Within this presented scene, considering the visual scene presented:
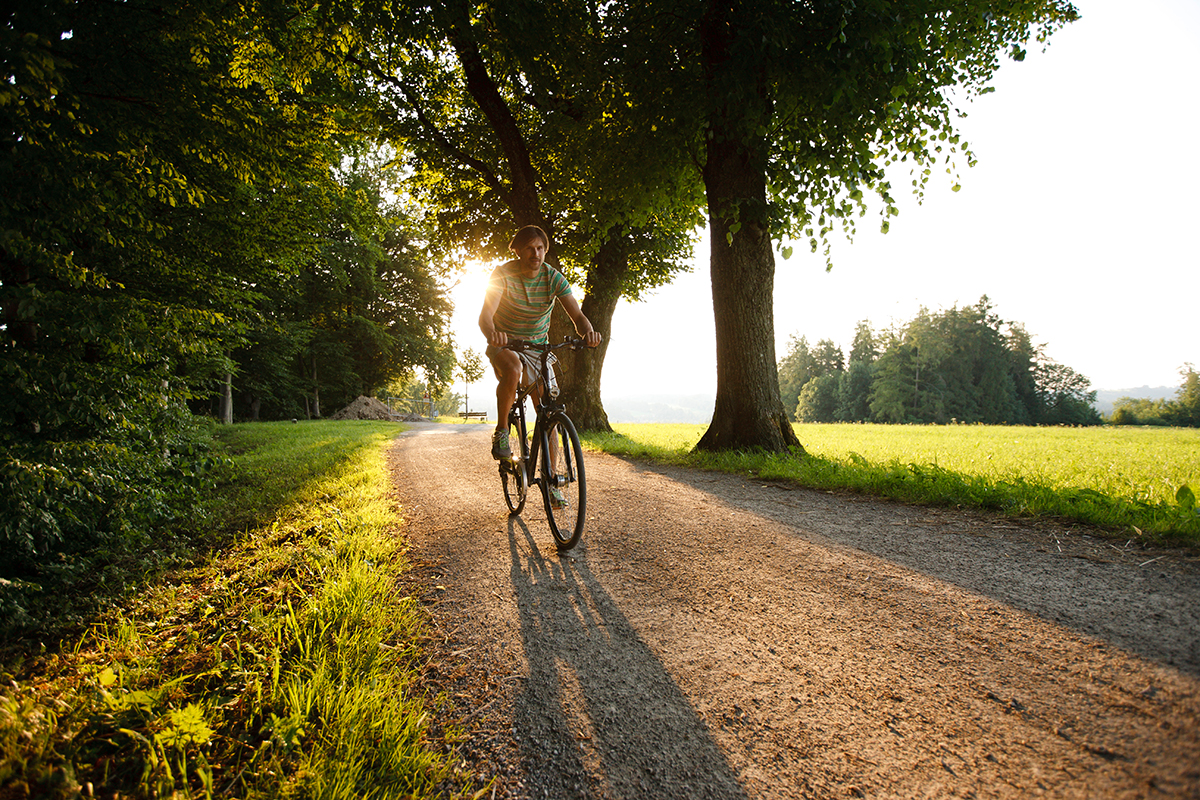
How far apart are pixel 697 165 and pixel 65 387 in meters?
8.06

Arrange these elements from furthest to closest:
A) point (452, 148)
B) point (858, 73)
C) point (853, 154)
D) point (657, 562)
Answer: point (452, 148)
point (853, 154)
point (858, 73)
point (657, 562)

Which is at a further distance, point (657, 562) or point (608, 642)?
point (657, 562)

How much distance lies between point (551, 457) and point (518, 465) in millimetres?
529

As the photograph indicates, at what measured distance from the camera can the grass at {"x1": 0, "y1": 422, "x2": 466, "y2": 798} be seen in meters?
1.52

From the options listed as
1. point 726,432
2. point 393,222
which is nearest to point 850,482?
point 726,432

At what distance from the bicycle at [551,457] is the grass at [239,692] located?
117cm

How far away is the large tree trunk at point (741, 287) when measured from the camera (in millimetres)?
7145

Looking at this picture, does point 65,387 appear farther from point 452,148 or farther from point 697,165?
point 452,148

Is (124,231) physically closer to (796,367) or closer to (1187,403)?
(796,367)

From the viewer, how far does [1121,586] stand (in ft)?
8.32

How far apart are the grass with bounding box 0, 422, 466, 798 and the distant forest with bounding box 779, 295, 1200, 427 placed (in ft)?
223

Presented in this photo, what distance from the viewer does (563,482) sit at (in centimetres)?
388

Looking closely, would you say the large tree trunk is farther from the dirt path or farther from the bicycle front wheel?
the bicycle front wheel

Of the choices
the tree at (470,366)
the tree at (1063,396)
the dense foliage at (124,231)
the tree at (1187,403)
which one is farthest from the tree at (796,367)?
the dense foliage at (124,231)
